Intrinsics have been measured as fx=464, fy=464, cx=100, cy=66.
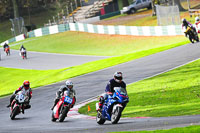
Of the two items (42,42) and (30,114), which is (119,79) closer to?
(30,114)

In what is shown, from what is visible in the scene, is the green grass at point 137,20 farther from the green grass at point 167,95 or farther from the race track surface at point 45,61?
the green grass at point 167,95

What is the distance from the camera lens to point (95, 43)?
54.1 m

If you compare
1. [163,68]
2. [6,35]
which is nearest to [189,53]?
[163,68]

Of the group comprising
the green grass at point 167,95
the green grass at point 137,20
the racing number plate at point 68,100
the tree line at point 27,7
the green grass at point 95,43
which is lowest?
the green grass at point 95,43

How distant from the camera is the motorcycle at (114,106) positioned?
1334cm

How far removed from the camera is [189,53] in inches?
1222

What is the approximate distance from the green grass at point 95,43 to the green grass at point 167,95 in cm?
1684

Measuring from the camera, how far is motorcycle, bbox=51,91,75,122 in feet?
51.7

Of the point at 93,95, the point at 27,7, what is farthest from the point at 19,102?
the point at 27,7

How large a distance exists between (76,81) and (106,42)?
24094 mm

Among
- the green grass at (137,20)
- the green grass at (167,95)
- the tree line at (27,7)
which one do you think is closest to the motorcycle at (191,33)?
the green grass at (167,95)

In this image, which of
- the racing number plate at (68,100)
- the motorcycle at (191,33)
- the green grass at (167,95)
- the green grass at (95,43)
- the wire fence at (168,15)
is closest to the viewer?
the green grass at (167,95)

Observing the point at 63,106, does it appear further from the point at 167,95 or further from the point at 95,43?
the point at 95,43

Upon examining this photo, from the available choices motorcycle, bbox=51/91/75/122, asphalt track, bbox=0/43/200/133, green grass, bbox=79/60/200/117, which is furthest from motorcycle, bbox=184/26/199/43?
motorcycle, bbox=51/91/75/122
